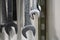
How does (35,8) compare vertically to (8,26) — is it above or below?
above

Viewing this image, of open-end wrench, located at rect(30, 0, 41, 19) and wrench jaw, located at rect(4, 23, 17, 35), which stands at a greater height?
open-end wrench, located at rect(30, 0, 41, 19)

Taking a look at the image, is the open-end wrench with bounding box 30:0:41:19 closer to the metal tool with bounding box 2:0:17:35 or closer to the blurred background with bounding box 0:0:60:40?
the blurred background with bounding box 0:0:60:40

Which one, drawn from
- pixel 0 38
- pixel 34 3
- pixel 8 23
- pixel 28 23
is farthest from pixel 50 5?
pixel 0 38

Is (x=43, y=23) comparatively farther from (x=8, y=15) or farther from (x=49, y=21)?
(x=8, y=15)

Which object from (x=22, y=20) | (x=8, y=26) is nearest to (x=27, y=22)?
(x=22, y=20)

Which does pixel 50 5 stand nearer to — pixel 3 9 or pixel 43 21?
pixel 43 21

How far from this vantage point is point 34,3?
1.09 meters

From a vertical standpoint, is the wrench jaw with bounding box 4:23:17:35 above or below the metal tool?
below

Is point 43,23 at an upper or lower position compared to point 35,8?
A: lower

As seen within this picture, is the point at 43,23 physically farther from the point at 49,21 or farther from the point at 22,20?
the point at 22,20

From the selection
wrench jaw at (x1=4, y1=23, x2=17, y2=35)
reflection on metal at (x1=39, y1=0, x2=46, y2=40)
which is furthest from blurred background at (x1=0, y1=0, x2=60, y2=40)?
wrench jaw at (x1=4, y1=23, x2=17, y2=35)

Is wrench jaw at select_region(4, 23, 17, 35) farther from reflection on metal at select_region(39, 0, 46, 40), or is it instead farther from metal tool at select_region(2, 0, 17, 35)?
reflection on metal at select_region(39, 0, 46, 40)

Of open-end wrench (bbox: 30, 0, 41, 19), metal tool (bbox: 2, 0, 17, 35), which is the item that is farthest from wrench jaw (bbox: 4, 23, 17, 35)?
open-end wrench (bbox: 30, 0, 41, 19)

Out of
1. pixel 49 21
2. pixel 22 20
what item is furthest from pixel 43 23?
pixel 22 20
